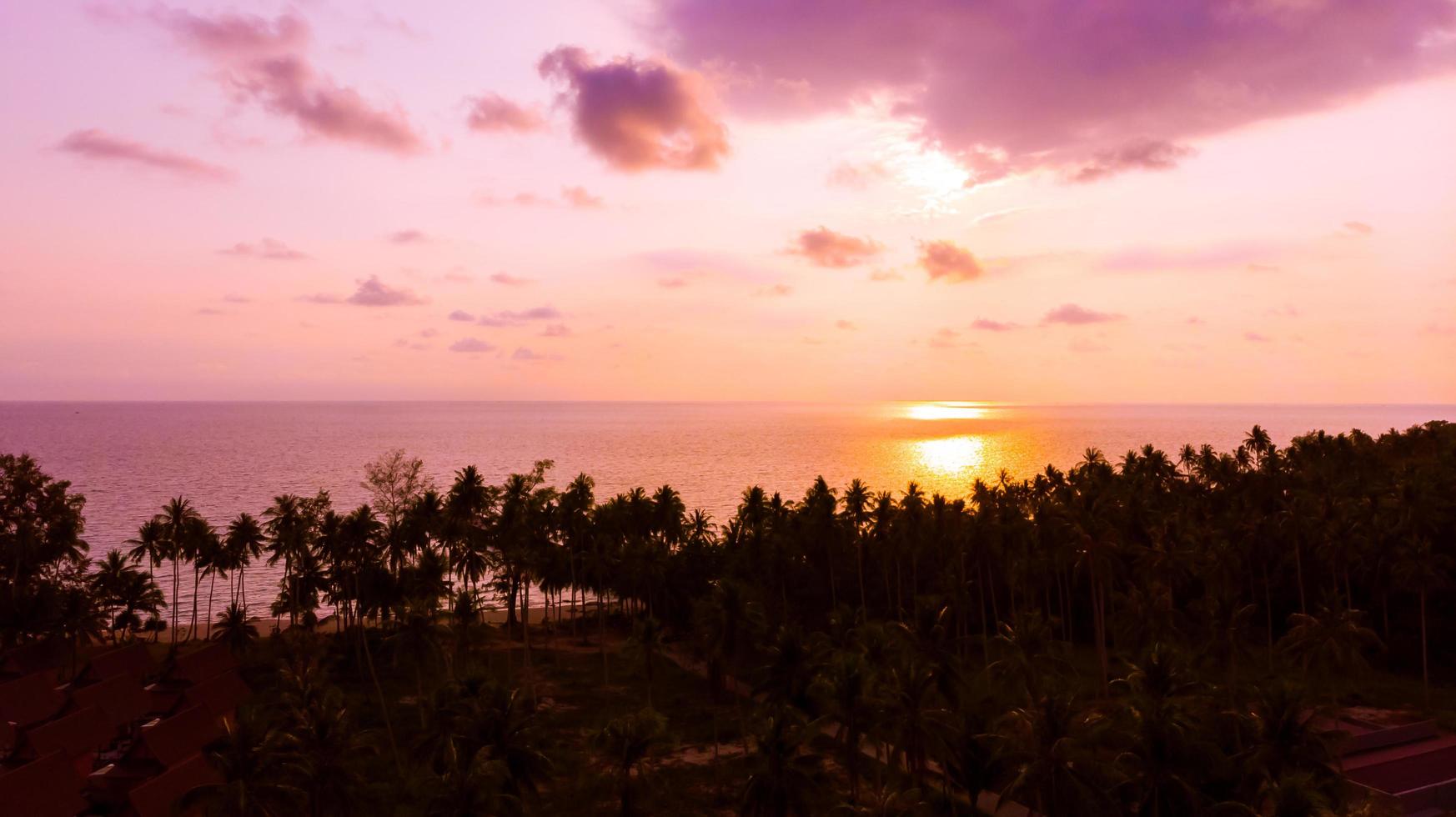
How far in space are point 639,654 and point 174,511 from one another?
157ft

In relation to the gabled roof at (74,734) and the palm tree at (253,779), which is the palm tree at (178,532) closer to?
the gabled roof at (74,734)

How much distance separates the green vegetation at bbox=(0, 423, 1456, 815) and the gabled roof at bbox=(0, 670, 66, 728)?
1192cm

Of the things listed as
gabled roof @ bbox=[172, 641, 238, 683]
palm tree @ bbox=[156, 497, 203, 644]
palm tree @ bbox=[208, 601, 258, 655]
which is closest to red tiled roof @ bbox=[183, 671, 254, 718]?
gabled roof @ bbox=[172, 641, 238, 683]

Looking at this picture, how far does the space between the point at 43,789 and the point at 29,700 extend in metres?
18.7

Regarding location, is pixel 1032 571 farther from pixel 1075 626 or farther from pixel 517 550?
pixel 517 550

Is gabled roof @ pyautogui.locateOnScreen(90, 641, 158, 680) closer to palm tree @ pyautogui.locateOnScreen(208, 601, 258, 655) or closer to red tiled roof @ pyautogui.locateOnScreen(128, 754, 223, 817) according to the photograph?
palm tree @ pyautogui.locateOnScreen(208, 601, 258, 655)

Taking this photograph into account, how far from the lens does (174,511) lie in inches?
3196

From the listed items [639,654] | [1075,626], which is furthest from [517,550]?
[1075,626]

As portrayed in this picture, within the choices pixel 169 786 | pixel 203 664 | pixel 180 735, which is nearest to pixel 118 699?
pixel 203 664

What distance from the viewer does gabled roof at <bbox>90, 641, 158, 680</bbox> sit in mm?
63688

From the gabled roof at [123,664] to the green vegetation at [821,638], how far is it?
234 inches

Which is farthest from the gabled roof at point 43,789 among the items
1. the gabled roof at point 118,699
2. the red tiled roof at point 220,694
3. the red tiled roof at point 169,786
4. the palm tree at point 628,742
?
the palm tree at point 628,742

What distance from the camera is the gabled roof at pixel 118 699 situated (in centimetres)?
5616

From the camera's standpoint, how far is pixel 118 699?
57.3 m
